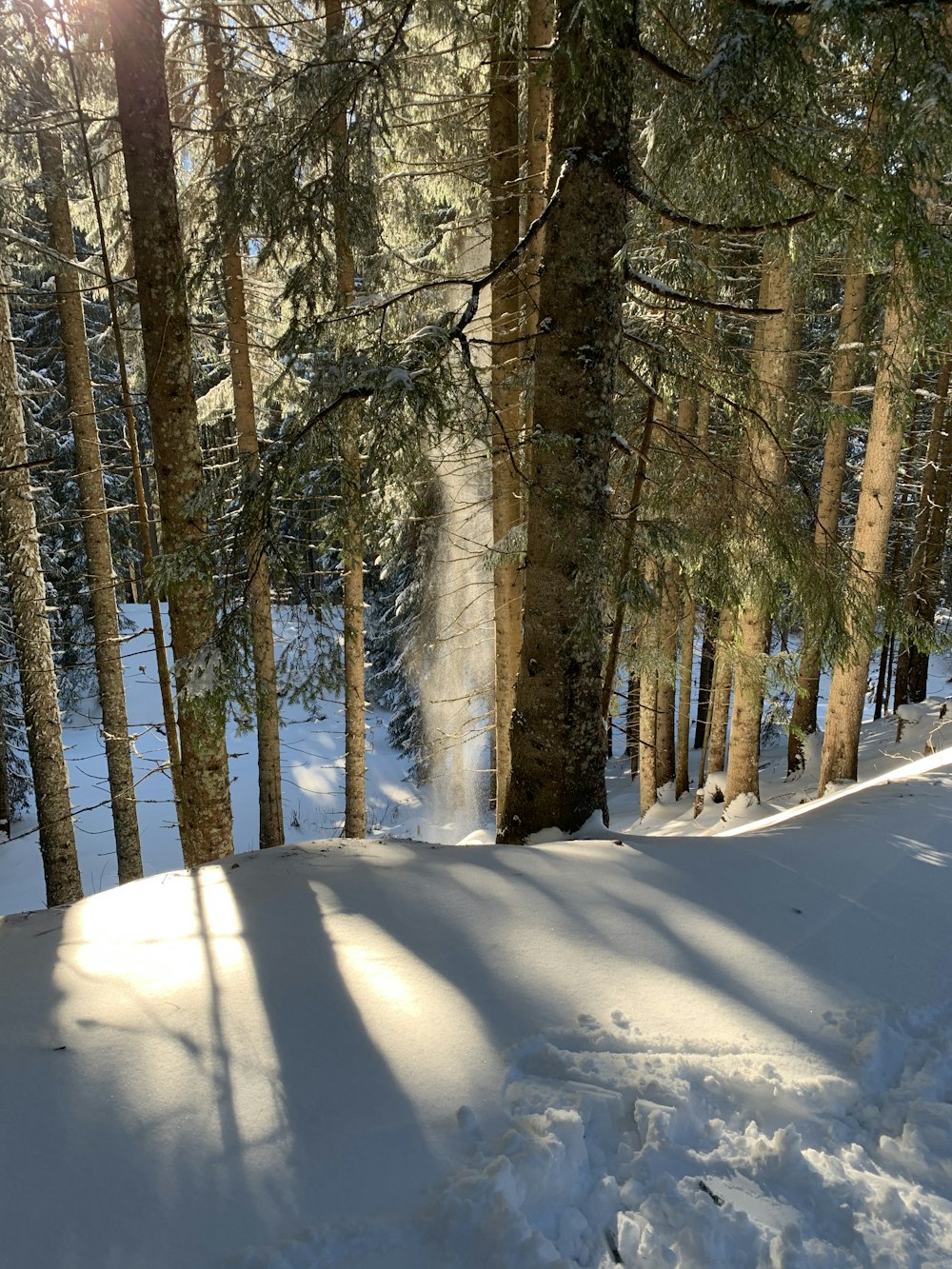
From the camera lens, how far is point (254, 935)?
2662mm

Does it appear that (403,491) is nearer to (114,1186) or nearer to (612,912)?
(612,912)

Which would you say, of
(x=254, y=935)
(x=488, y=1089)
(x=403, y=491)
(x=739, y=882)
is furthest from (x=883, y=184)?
(x=254, y=935)

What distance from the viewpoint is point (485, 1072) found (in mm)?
1988

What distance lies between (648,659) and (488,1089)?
4.92 m

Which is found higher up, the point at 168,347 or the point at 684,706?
the point at 168,347

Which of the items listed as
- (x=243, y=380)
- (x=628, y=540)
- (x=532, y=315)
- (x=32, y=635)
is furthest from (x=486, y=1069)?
(x=243, y=380)

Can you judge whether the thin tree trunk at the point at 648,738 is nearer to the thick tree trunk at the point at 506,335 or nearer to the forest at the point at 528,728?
the thick tree trunk at the point at 506,335

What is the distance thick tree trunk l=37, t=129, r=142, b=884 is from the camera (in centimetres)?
736

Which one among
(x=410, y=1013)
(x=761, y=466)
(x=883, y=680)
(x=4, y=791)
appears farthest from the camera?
(x=883, y=680)

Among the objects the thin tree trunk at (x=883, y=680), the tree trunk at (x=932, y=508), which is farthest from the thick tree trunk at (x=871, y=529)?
the thin tree trunk at (x=883, y=680)

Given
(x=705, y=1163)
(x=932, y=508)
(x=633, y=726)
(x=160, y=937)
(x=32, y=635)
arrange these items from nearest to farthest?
(x=705, y=1163), (x=160, y=937), (x=32, y=635), (x=932, y=508), (x=633, y=726)

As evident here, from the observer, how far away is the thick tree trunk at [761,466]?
4367 mm

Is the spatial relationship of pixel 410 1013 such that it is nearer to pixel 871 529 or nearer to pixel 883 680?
pixel 871 529

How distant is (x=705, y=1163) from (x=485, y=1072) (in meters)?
0.59
